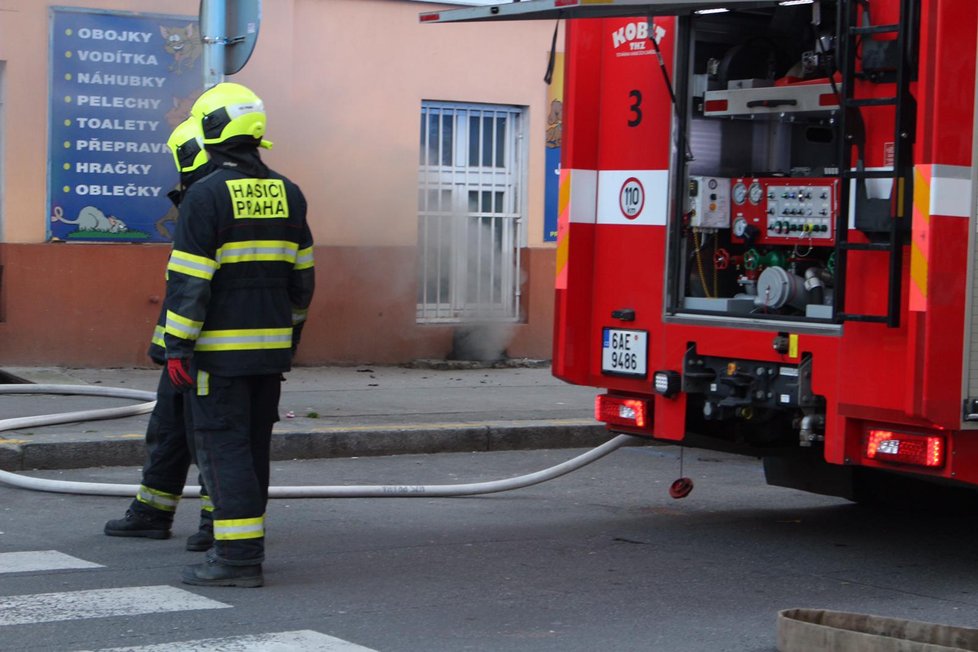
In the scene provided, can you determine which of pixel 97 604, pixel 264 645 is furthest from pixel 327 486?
pixel 264 645

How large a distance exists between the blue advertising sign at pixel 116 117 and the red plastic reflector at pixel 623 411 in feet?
17.9

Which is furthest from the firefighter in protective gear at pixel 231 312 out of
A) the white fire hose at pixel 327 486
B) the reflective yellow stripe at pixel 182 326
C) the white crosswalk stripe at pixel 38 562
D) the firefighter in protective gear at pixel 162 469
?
the white fire hose at pixel 327 486

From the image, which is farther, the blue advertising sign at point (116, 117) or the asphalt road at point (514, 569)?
the blue advertising sign at point (116, 117)

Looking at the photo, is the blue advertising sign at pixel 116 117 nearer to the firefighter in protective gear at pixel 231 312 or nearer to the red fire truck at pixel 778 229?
the red fire truck at pixel 778 229

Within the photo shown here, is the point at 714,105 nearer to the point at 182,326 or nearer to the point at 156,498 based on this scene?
the point at 182,326

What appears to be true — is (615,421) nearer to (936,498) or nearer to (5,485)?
(936,498)

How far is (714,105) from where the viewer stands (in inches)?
284

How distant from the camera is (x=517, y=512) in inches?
320

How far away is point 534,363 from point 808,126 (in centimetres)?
667

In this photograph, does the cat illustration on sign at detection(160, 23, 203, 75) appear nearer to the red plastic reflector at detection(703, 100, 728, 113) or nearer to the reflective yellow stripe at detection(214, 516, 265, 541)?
the red plastic reflector at detection(703, 100, 728, 113)

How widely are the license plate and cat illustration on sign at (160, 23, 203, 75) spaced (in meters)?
5.64

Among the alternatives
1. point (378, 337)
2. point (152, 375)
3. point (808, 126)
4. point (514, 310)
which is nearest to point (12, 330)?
point (152, 375)

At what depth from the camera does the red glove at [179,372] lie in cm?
599

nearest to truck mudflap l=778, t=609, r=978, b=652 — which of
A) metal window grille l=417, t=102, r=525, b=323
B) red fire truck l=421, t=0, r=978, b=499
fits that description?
red fire truck l=421, t=0, r=978, b=499
